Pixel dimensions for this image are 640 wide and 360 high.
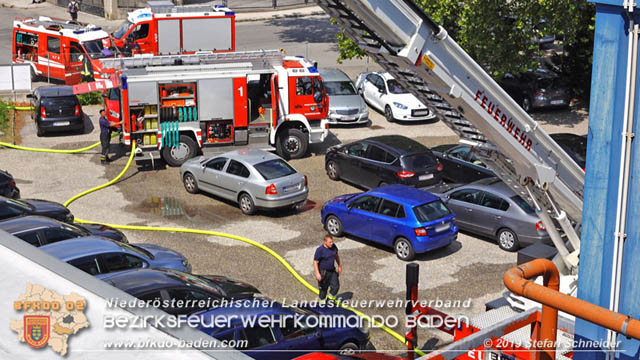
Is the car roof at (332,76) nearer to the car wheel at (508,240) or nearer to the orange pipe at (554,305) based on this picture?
the car wheel at (508,240)

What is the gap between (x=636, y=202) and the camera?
5.04 metres

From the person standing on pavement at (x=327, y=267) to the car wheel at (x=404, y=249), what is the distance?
275 cm

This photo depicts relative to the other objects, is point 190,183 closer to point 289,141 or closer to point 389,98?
point 289,141

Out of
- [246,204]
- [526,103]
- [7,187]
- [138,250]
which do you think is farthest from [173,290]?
[526,103]

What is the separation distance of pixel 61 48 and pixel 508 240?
2120 centimetres

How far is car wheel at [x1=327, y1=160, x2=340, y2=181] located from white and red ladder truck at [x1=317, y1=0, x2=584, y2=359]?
9.66 meters

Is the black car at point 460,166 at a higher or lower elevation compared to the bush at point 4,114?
lower

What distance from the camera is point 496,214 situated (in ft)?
58.3

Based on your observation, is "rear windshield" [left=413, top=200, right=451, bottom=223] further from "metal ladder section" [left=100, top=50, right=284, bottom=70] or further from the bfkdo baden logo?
the bfkdo baden logo

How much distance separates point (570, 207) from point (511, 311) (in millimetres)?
3685

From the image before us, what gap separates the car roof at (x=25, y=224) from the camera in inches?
550

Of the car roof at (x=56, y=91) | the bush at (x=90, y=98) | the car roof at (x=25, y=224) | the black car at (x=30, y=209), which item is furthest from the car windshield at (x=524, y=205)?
the bush at (x=90, y=98)

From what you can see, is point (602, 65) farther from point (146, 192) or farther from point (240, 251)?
point (146, 192)

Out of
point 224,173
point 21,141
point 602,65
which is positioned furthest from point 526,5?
point 602,65
